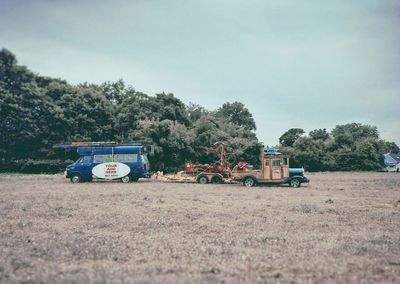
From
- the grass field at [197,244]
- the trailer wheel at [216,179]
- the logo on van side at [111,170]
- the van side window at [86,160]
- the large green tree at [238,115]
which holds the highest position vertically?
the large green tree at [238,115]

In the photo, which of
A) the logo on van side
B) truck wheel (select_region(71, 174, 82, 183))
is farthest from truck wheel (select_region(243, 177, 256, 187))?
truck wheel (select_region(71, 174, 82, 183))

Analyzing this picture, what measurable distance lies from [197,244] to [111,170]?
80.1 feet

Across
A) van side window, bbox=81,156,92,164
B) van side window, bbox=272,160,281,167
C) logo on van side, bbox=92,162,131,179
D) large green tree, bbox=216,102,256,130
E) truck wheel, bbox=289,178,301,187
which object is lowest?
truck wheel, bbox=289,178,301,187

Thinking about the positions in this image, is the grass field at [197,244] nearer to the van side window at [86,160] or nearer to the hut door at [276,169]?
the hut door at [276,169]

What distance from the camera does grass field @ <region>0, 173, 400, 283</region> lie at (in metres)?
6.68

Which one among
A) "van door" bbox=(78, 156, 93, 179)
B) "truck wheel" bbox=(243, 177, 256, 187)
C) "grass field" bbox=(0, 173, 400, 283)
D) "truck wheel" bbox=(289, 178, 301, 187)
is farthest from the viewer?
"van door" bbox=(78, 156, 93, 179)

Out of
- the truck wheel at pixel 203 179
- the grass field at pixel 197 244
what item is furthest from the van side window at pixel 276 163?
the grass field at pixel 197 244

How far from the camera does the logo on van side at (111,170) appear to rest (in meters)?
32.3

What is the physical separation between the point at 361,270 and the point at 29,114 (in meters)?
42.6

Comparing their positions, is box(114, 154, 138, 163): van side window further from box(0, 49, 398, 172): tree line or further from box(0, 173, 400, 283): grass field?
box(0, 173, 400, 283): grass field

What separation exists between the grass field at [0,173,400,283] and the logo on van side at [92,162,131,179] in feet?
54.2

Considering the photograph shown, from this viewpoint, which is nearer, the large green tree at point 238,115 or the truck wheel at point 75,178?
the truck wheel at point 75,178

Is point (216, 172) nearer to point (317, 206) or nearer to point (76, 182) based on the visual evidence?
point (76, 182)

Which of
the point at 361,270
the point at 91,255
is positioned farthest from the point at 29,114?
the point at 361,270
